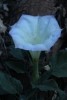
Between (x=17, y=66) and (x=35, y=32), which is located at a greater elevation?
(x=35, y=32)

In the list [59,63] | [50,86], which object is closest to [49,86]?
[50,86]

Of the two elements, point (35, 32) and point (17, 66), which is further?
point (17, 66)

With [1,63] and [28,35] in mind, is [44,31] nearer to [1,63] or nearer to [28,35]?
[28,35]

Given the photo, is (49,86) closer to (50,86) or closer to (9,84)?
(50,86)

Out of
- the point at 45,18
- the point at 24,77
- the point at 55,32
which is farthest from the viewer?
the point at 24,77

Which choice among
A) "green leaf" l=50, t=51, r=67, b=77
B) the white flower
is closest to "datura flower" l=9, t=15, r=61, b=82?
the white flower

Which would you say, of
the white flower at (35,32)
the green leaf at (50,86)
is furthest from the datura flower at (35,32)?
the green leaf at (50,86)

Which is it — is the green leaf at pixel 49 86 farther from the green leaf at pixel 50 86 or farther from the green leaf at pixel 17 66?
the green leaf at pixel 17 66

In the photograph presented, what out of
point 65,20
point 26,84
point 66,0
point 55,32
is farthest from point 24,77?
point 66,0
